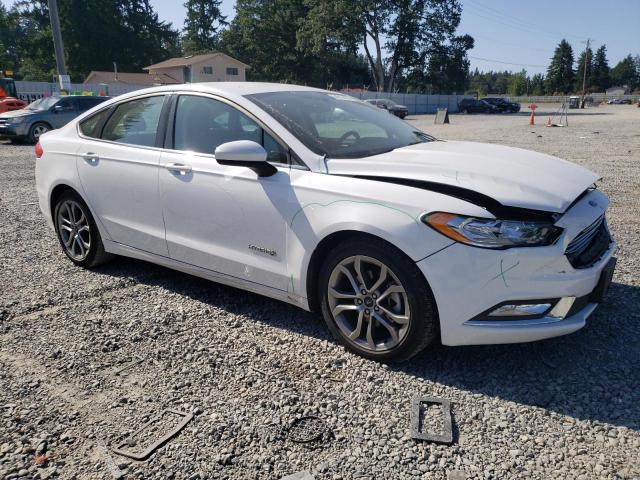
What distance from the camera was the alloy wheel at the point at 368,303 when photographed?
116 inches

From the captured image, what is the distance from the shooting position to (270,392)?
2869 millimetres

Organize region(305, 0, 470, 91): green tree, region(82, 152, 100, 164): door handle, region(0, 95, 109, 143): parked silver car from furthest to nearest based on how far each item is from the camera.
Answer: region(305, 0, 470, 91): green tree → region(0, 95, 109, 143): parked silver car → region(82, 152, 100, 164): door handle

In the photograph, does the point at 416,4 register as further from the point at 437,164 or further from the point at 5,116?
the point at 437,164

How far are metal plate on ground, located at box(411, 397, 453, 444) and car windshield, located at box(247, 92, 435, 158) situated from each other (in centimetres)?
155

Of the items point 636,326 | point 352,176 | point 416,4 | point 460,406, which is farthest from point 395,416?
point 416,4

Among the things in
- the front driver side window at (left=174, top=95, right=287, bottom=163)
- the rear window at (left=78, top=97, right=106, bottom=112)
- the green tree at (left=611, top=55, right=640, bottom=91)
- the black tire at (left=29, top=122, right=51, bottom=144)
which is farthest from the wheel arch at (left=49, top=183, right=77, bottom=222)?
the green tree at (left=611, top=55, right=640, bottom=91)

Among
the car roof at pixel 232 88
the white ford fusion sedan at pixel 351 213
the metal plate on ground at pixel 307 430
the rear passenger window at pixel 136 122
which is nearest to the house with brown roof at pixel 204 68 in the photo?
the rear passenger window at pixel 136 122

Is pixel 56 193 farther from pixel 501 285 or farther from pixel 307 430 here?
pixel 501 285

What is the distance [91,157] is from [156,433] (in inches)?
107

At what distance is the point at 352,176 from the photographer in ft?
10.1

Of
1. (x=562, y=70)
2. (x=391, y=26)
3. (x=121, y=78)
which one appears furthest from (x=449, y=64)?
(x=562, y=70)

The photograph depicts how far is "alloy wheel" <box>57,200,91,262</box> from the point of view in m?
4.69

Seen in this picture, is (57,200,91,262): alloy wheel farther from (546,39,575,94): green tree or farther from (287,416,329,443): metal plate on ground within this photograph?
(546,39,575,94): green tree

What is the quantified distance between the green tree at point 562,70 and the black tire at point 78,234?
433 feet
